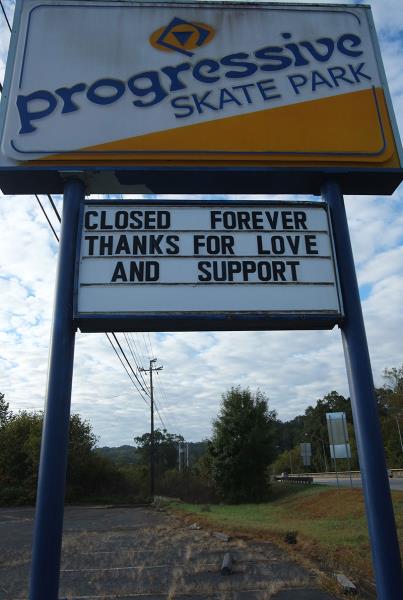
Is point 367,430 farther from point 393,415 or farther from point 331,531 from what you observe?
point 393,415

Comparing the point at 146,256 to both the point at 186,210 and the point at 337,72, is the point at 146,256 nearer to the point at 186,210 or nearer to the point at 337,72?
the point at 186,210

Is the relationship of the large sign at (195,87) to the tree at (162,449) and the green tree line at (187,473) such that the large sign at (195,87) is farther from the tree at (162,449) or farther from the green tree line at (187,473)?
the tree at (162,449)

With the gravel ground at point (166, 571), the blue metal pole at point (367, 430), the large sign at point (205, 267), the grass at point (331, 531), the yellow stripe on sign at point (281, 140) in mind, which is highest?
the yellow stripe on sign at point (281, 140)

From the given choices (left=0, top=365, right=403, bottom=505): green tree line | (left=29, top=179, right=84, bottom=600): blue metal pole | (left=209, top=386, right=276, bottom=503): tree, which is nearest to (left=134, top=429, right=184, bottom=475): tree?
(left=0, top=365, right=403, bottom=505): green tree line

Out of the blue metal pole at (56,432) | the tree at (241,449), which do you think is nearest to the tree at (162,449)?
the tree at (241,449)

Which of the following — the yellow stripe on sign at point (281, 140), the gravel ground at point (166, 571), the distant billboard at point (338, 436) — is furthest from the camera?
the distant billboard at point (338, 436)

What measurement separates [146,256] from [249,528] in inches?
480

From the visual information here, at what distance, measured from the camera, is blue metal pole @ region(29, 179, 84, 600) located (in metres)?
3.42

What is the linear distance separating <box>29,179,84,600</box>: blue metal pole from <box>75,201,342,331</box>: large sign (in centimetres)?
11

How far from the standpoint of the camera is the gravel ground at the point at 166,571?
23.3 ft

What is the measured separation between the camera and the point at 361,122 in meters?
4.82

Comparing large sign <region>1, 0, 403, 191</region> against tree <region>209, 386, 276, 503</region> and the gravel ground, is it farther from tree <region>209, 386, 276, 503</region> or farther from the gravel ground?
tree <region>209, 386, 276, 503</region>

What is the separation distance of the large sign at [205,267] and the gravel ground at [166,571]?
4.75 metres

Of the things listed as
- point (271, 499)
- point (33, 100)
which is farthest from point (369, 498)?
point (271, 499)
